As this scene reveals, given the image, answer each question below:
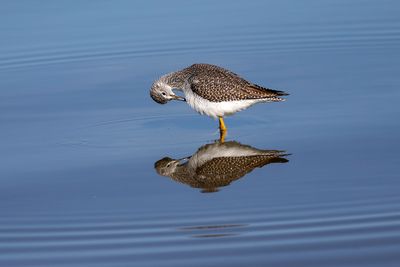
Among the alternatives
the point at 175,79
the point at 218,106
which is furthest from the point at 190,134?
the point at 175,79

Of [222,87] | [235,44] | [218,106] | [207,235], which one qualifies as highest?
[235,44]

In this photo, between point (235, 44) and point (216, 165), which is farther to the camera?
point (235, 44)

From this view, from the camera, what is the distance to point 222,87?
14.2m

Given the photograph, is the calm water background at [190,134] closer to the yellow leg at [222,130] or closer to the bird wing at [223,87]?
the yellow leg at [222,130]

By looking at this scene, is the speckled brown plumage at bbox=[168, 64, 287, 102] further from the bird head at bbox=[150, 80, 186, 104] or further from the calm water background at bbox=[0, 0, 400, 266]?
the calm water background at bbox=[0, 0, 400, 266]

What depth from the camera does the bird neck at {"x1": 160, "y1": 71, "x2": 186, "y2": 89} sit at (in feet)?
48.7

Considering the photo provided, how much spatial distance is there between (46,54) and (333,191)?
908cm

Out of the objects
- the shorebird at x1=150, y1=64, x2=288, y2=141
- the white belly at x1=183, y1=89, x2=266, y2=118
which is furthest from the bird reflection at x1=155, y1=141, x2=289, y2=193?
the white belly at x1=183, y1=89, x2=266, y2=118

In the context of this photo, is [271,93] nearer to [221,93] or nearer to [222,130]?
[221,93]

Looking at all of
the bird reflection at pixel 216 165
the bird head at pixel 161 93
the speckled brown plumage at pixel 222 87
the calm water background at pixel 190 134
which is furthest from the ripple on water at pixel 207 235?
the bird head at pixel 161 93

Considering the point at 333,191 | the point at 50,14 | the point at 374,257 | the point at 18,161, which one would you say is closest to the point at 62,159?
the point at 18,161

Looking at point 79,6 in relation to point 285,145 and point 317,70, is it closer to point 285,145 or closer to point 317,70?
point 317,70

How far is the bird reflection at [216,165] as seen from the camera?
1198cm

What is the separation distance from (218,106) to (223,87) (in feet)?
1.10
